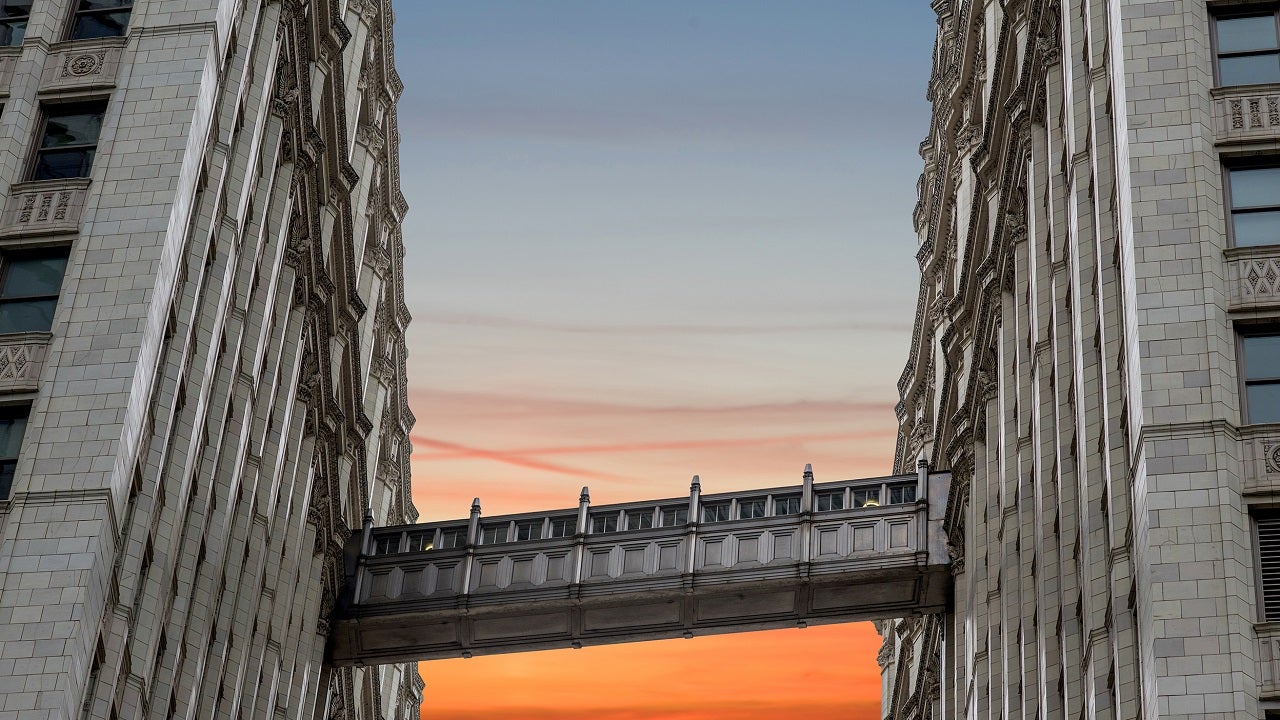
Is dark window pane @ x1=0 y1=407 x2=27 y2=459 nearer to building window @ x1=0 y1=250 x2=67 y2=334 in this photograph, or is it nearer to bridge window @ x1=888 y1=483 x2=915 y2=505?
building window @ x1=0 y1=250 x2=67 y2=334

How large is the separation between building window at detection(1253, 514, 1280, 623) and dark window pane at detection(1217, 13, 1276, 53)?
36.2 feet

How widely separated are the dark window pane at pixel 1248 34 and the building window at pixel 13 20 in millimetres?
28608

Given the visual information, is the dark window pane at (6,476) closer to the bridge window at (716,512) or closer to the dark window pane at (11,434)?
the dark window pane at (11,434)

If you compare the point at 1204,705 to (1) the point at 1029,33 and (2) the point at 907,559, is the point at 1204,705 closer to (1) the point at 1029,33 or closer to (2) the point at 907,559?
(1) the point at 1029,33

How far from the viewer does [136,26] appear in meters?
45.8

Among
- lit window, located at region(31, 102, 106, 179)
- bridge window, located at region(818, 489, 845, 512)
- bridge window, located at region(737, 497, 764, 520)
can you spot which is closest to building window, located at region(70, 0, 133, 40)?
lit window, located at region(31, 102, 106, 179)

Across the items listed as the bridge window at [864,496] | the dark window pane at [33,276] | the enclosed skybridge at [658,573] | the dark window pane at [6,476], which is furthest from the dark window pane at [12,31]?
the bridge window at [864,496]

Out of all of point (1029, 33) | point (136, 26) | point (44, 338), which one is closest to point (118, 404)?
point (44, 338)

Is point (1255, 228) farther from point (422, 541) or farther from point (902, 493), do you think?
point (422, 541)

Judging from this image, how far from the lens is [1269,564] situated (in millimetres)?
33406

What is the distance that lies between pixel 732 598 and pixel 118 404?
2818 cm

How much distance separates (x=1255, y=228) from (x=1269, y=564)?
7524 mm

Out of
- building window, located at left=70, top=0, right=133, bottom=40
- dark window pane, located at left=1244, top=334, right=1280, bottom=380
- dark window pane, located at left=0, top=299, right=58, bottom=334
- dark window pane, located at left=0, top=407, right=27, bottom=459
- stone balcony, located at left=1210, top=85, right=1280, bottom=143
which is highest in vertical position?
building window, located at left=70, top=0, right=133, bottom=40

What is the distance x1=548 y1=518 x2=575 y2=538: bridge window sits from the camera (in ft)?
212
